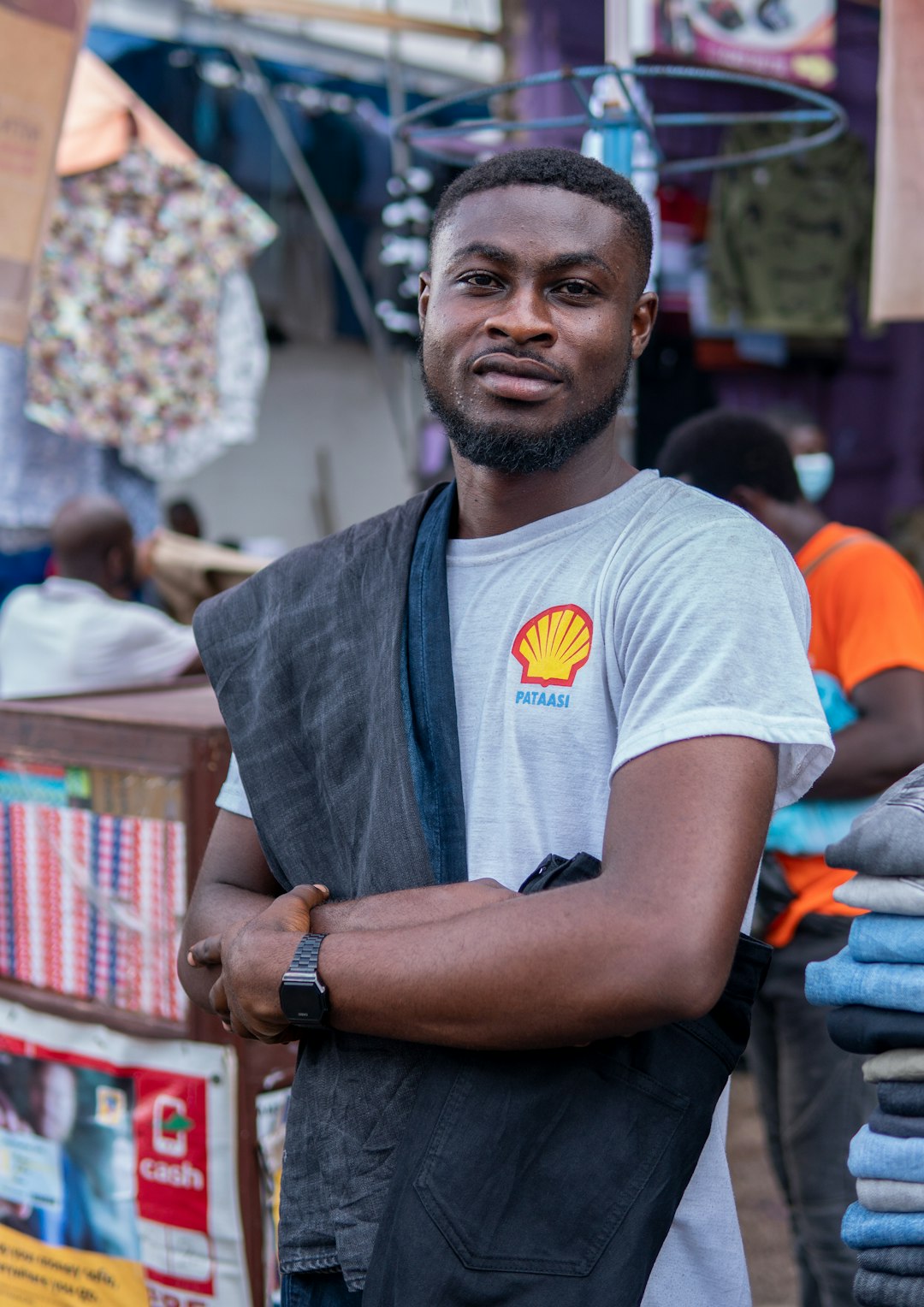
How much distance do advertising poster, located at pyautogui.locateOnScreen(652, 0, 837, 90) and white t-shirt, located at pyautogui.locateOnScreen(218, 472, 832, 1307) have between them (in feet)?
12.3

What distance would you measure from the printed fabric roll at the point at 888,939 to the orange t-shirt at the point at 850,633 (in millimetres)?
1381

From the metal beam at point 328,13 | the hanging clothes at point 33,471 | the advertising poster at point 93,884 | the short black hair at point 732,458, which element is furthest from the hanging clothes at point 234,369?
the advertising poster at point 93,884

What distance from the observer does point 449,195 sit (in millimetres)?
1603

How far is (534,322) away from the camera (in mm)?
1477

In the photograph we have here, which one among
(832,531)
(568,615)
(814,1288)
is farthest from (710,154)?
(568,615)

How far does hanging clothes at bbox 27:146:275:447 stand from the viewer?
5262mm

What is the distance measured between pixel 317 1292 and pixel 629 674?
75 cm

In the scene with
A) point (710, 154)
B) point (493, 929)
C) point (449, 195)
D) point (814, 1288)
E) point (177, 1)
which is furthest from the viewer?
point (177, 1)

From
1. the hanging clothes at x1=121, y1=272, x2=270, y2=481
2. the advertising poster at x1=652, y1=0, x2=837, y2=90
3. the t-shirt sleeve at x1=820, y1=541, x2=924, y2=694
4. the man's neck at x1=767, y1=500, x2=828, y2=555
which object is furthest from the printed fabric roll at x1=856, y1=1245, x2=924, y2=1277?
the hanging clothes at x1=121, y1=272, x2=270, y2=481

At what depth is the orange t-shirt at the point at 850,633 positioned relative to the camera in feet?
8.84

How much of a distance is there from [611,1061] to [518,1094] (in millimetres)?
92

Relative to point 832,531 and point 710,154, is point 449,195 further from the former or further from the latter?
point 710,154

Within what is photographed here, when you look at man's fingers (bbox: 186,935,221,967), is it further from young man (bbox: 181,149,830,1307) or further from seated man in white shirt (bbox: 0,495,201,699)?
seated man in white shirt (bbox: 0,495,201,699)

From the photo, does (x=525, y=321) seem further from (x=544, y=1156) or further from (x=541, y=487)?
(x=544, y=1156)
